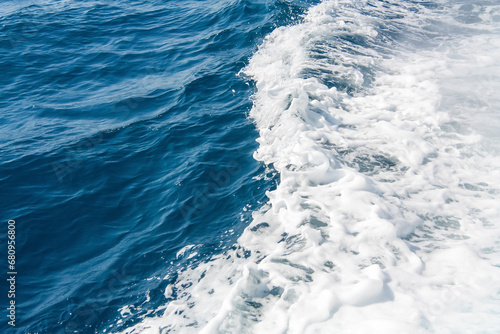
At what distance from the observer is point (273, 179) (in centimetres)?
516

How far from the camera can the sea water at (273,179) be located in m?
3.41

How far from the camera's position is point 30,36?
40.3 ft

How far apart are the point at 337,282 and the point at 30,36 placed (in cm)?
1296

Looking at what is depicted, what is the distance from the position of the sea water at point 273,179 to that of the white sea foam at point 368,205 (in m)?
0.02

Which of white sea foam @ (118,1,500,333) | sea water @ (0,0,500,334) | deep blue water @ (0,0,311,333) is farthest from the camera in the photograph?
deep blue water @ (0,0,311,333)

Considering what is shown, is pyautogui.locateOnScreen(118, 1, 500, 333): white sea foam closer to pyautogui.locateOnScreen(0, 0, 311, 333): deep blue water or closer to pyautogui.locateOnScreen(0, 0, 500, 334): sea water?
pyautogui.locateOnScreen(0, 0, 500, 334): sea water

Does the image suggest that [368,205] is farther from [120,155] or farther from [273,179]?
[120,155]

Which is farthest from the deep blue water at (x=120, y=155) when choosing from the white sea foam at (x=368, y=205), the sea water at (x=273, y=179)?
the white sea foam at (x=368, y=205)

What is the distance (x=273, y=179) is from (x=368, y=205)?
1390 mm

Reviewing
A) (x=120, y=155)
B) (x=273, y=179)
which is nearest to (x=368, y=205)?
(x=273, y=179)

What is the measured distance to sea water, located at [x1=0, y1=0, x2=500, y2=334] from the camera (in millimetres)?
3410

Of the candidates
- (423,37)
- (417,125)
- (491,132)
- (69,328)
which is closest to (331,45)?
(423,37)

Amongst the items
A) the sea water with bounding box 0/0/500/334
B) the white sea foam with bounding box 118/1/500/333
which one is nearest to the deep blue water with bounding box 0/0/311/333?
the sea water with bounding box 0/0/500/334

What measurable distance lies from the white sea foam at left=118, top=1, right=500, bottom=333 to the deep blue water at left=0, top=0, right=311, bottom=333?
0.54m
